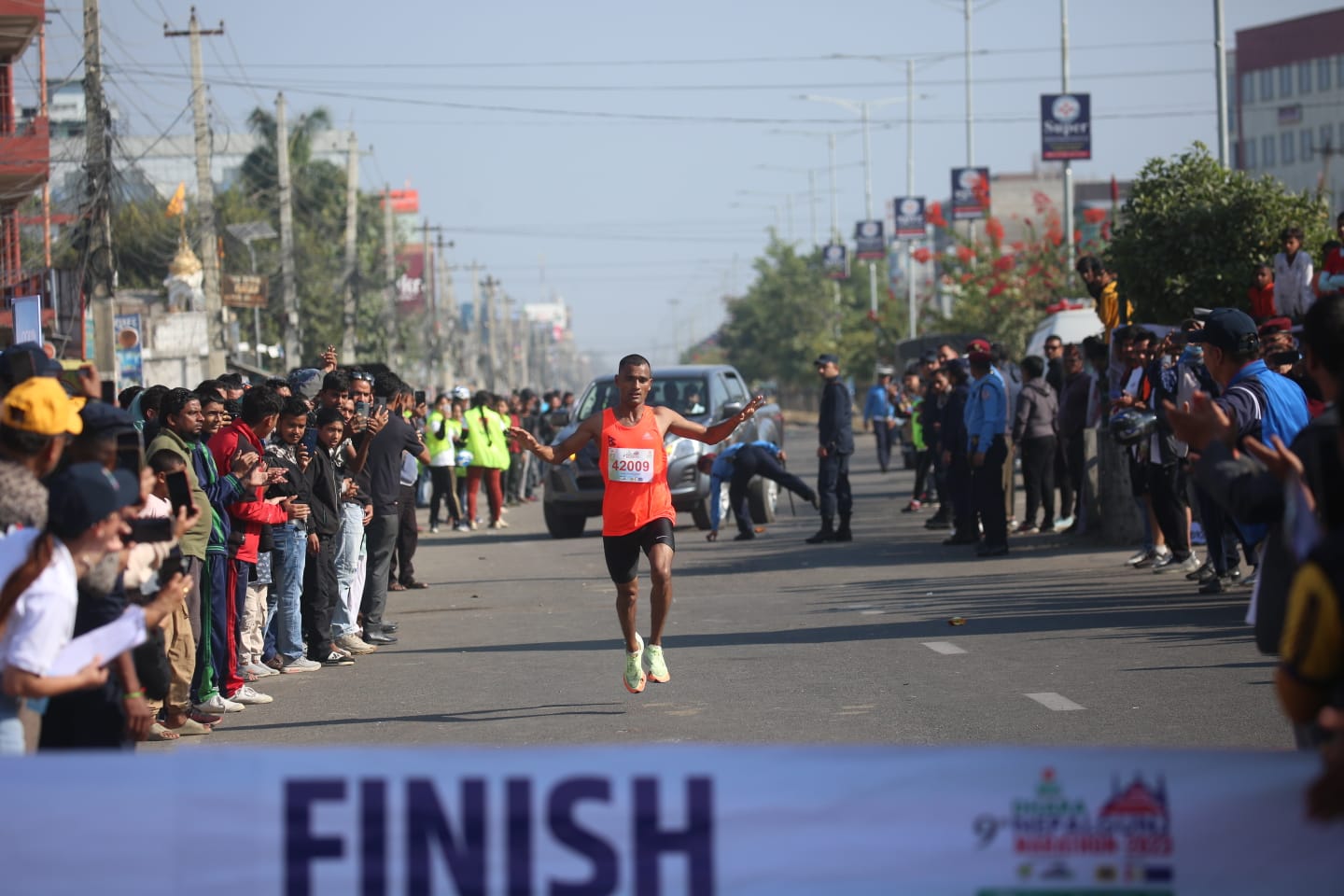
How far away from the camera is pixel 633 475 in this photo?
10750 mm

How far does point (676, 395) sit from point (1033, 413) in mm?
5853

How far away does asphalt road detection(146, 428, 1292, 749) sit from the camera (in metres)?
9.34

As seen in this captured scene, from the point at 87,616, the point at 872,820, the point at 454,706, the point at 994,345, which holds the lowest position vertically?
the point at 454,706

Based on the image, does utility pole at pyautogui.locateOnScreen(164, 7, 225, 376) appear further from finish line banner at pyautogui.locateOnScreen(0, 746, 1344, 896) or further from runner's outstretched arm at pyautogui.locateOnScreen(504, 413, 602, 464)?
finish line banner at pyautogui.locateOnScreen(0, 746, 1344, 896)

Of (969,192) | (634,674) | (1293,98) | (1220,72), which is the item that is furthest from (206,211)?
(1293,98)

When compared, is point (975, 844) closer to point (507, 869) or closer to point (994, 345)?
point (507, 869)

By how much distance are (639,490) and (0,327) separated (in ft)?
102

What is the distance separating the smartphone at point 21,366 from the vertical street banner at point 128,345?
18944mm

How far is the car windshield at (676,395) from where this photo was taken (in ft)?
78.7

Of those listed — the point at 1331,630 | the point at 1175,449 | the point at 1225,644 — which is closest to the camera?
the point at 1331,630

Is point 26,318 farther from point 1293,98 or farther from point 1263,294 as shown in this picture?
point 1293,98

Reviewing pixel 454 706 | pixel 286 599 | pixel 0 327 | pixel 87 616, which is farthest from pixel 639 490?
pixel 0 327

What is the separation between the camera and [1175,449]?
15.0 m

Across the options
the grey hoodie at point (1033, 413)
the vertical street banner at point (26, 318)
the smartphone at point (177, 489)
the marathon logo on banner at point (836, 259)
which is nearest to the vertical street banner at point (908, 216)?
the marathon logo on banner at point (836, 259)
